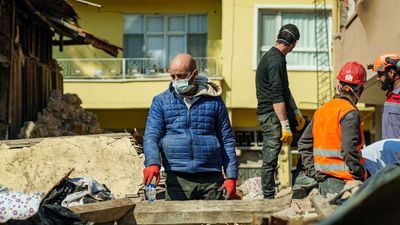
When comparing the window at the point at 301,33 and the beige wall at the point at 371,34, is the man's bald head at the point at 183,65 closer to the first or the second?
the beige wall at the point at 371,34

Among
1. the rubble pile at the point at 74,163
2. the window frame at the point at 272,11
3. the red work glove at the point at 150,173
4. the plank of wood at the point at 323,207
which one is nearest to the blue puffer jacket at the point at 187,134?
the red work glove at the point at 150,173

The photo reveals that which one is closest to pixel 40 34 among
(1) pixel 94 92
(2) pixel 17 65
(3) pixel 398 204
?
(2) pixel 17 65

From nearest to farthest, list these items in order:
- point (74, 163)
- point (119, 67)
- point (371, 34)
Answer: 1. point (74, 163)
2. point (371, 34)
3. point (119, 67)

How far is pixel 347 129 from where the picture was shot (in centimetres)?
615

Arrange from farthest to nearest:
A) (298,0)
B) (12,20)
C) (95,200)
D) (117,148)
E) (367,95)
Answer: (298,0) < (367,95) < (12,20) < (117,148) < (95,200)

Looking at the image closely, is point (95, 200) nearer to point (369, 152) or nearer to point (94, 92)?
point (369, 152)

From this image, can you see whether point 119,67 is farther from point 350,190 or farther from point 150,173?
point 350,190

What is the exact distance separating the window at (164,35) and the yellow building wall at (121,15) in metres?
0.22

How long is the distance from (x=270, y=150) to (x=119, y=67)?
17.8 m

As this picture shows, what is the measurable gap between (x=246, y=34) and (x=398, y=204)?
2215 cm

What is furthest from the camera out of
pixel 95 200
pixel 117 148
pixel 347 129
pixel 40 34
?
pixel 40 34

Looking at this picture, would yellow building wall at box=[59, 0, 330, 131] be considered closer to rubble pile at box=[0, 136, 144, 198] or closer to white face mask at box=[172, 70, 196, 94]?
rubble pile at box=[0, 136, 144, 198]

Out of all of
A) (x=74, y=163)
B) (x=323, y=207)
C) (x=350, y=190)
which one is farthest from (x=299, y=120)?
(x=323, y=207)

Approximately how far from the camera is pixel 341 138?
20.3 ft
